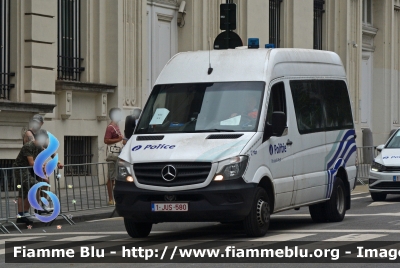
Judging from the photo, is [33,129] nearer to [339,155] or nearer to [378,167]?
[339,155]

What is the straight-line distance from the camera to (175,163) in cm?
1214

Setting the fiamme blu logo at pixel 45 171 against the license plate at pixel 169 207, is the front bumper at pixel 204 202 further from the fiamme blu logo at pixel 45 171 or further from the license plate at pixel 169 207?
the fiamme blu logo at pixel 45 171

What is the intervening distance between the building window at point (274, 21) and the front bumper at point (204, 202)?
68.7 feet

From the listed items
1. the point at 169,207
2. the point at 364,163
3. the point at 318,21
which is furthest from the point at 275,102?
the point at 318,21

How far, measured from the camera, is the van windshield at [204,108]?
12937 mm

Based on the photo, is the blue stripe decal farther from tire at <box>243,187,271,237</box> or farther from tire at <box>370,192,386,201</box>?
tire at <box>370,192,386,201</box>

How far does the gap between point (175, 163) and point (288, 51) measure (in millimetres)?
3031

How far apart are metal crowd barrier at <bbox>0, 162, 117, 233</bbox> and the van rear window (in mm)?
4626

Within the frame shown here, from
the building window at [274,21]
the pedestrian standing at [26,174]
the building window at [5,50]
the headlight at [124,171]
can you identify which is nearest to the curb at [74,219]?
the pedestrian standing at [26,174]

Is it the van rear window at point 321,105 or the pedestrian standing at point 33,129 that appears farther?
the pedestrian standing at point 33,129

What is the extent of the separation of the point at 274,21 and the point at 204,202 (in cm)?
2166

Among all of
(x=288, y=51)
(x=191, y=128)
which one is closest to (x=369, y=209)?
(x=288, y=51)

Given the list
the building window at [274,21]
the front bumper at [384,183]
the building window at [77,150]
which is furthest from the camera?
the building window at [274,21]

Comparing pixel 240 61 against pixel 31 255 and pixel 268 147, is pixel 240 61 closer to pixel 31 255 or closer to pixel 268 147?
pixel 268 147
